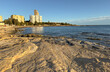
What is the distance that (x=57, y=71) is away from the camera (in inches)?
110

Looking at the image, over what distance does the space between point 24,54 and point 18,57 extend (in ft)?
1.38

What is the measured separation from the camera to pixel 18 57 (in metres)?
3.94

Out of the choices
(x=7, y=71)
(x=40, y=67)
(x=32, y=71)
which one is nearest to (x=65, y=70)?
(x=40, y=67)

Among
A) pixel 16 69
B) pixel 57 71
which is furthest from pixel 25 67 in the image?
pixel 57 71

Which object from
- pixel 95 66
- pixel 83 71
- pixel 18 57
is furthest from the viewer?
pixel 18 57

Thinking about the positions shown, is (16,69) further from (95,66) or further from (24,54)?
(95,66)

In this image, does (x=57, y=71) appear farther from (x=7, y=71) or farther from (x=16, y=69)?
(x=7, y=71)

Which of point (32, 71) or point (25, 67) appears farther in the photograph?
point (25, 67)

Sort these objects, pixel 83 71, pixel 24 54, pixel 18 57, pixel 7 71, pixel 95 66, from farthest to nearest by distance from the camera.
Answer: pixel 24 54 < pixel 18 57 < pixel 95 66 < pixel 83 71 < pixel 7 71

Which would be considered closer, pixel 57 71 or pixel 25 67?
pixel 57 71

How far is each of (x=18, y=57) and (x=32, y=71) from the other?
1715 mm

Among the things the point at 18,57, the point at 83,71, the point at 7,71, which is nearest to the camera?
the point at 7,71

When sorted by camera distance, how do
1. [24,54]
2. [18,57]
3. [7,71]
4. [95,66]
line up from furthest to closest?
[24,54] < [18,57] < [95,66] < [7,71]

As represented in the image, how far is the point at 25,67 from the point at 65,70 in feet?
6.26
